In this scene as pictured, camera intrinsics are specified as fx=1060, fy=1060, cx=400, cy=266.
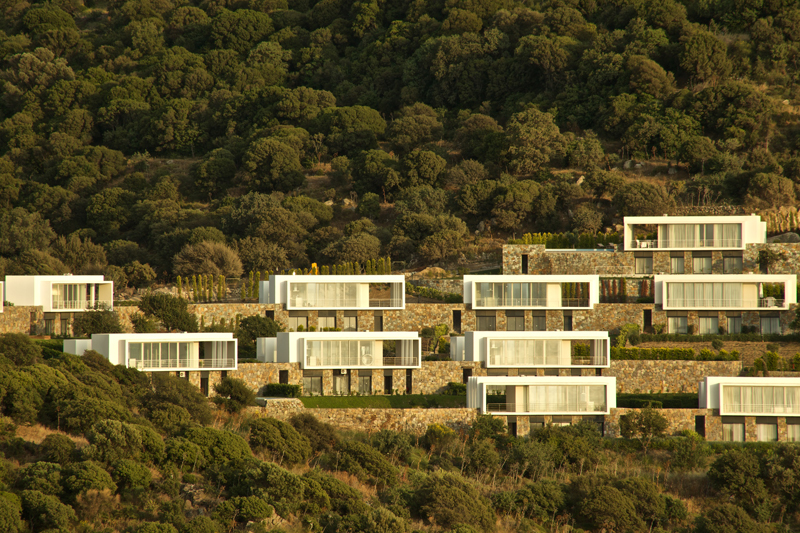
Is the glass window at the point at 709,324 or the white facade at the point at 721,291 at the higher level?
the white facade at the point at 721,291

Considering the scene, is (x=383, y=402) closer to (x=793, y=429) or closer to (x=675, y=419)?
(x=675, y=419)

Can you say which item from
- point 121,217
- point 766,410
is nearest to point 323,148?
point 121,217

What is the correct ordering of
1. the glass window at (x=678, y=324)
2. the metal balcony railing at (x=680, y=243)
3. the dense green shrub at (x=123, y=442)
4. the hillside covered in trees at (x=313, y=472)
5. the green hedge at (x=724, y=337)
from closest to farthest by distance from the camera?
1. the hillside covered in trees at (x=313, y=472)
2. the dense green shrub at (x=123, y=442)
3. the green hedge at (x=724, y=337)
4. the glass window at (x=678, y=324)
5. the metal balcony railing at (x=680, y=243)

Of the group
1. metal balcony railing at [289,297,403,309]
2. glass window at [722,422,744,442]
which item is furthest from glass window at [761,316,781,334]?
metal balcony railing at [289,297,403,309]

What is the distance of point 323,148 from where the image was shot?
83.4m

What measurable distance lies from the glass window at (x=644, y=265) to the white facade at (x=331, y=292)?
12624mm

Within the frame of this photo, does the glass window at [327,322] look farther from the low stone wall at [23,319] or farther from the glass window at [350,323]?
the low stone wall at [23,319]

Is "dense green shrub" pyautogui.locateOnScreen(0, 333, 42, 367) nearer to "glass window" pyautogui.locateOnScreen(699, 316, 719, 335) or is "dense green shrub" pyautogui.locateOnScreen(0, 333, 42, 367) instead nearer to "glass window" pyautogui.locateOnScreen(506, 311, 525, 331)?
"glass window" pyautogui.locateOnScreen(506, 311, 525, 331)

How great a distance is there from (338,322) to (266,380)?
8419 mm

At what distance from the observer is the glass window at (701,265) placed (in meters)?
55.8

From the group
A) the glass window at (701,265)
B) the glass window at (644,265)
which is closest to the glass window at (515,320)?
the glass window at (644,265)

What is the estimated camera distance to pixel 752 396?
42.2 meters

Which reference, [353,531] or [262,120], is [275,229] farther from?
[353,531]

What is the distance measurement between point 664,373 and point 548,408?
6579 millimetres
